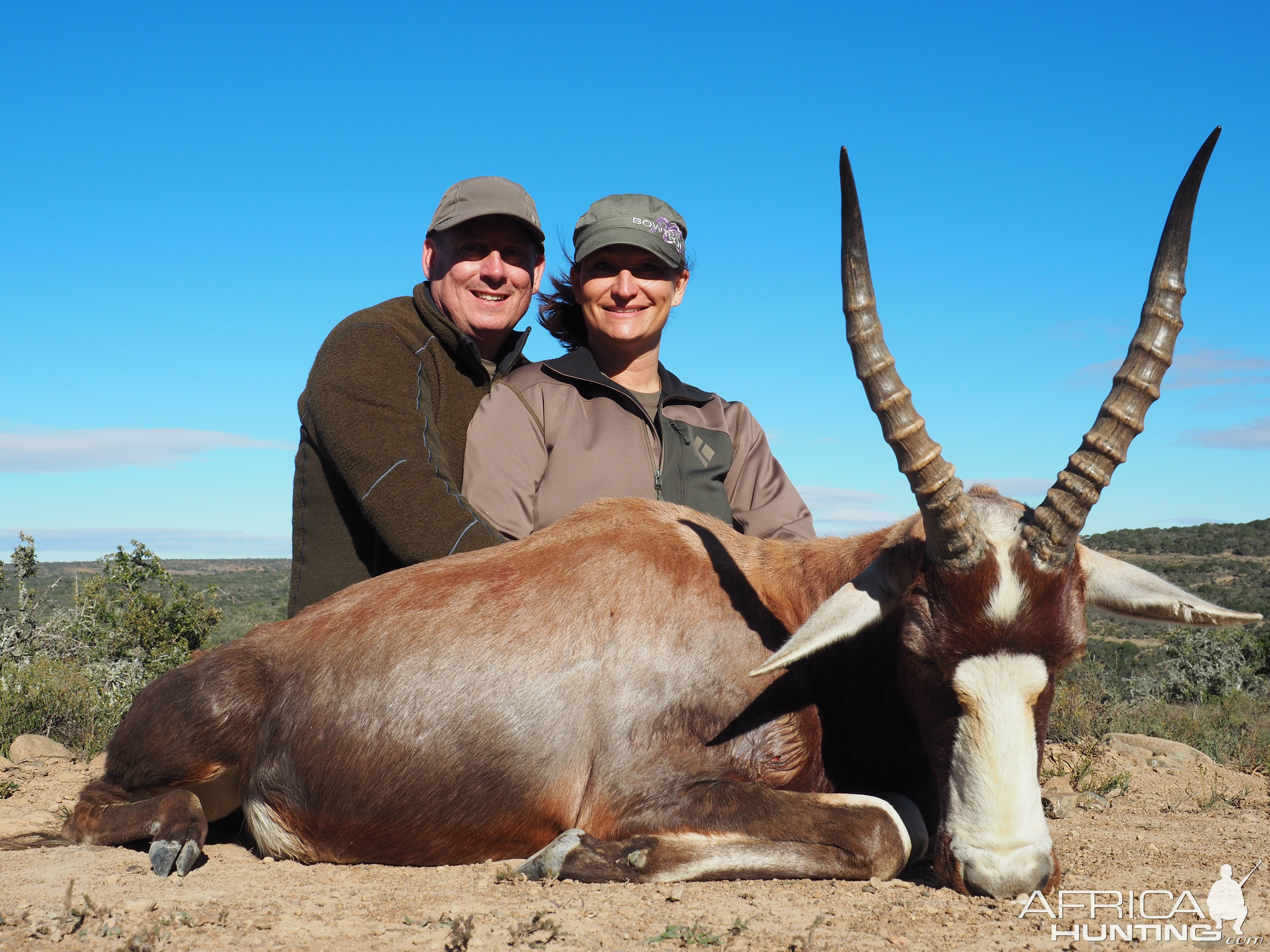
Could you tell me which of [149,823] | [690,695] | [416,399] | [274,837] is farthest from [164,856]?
[416,399]

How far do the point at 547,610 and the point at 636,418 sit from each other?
201cm

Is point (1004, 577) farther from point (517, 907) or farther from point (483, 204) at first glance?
point (483, 204)

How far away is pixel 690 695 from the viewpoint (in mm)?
4719

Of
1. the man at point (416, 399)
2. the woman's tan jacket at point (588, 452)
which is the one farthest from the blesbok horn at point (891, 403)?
the man at point (416, 399)

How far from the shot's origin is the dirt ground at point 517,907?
3.59m

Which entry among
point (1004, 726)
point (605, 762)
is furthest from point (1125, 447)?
point (605, 762)

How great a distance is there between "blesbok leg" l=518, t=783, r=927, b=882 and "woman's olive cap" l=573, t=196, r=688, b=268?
363cm

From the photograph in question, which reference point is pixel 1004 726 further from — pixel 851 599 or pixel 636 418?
pixel 636 418

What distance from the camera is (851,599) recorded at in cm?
435

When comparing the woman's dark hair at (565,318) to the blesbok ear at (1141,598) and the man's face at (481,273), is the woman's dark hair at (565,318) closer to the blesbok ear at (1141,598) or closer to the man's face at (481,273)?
the man's face at (481,273)

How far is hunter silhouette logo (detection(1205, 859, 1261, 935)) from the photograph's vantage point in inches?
153

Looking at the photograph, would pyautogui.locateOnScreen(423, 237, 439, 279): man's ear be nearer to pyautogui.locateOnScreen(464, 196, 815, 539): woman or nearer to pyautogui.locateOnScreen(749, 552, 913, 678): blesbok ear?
pyautogui.locateOnScreen(464, 196, 815, 539): woman

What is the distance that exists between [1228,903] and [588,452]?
155 inches

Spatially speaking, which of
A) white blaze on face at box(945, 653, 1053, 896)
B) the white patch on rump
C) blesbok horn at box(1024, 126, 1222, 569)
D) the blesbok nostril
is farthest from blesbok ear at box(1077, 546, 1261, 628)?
the white patch on rump
